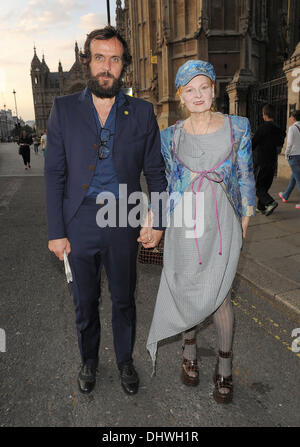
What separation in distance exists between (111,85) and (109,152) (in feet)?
1.34

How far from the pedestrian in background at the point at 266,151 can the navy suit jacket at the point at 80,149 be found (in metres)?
5.39

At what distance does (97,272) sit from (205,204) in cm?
88

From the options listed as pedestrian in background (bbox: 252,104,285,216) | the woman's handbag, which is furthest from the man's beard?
pedestrian in background (bbox: 252,104,285,216)

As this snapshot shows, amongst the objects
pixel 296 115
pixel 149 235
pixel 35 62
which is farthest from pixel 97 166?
pixel 35 62

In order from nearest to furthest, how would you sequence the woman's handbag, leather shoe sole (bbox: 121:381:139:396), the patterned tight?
the patterned tight, leather shoe sole (bbox: 121:381:139:396), the woman's handbag

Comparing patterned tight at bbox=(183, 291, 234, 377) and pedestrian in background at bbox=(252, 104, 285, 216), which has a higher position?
pedestrian in background at bbox=(252, 104, 285, 216)

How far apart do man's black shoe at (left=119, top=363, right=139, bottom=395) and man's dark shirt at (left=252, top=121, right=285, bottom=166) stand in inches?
224

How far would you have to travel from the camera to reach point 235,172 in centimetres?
236

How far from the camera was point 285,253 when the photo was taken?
16.5 ft

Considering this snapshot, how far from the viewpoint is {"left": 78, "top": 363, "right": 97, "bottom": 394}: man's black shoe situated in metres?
2.56

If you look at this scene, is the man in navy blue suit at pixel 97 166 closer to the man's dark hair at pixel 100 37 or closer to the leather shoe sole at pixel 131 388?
the man's dark hair at pixel 100 37

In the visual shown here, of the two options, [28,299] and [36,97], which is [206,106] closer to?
[28,299]

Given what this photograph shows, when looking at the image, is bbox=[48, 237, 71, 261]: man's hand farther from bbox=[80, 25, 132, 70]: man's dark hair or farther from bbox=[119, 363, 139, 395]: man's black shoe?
bbox=[80, 25, 132, 70]: man's dark hair
